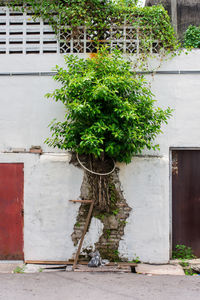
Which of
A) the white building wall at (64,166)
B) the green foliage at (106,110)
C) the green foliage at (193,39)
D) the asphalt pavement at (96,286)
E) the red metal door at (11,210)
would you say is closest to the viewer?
the asphalt pavement at (96,286)

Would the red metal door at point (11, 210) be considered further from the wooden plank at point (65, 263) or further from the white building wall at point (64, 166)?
the wooden plank at point (65, 263)

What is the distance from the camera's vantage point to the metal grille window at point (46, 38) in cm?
569

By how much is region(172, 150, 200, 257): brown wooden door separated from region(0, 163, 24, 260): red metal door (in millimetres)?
3035

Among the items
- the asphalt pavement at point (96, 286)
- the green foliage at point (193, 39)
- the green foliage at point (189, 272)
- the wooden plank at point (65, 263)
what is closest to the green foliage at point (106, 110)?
the green foliage at point (193, 39)

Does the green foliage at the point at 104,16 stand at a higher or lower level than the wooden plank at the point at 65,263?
higher

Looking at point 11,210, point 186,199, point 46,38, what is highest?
point 46,38

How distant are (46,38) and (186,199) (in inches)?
169

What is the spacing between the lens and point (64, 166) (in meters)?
5.55

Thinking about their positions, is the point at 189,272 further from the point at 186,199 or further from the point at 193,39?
the point at 193,39

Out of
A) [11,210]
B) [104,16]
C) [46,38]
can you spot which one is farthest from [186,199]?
[46,38]

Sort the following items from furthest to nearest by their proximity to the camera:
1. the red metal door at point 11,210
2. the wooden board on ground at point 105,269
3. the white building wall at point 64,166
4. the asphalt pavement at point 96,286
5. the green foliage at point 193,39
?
the green foliage at point 193,39 < the red metal door at point 11,210 < the white building wall at point 64,166 < the wooden board on ground at point 105,269 < the asphalt pavement at point 96,286

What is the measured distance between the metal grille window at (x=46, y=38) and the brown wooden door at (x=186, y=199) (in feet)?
7.52

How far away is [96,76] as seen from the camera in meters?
5.03

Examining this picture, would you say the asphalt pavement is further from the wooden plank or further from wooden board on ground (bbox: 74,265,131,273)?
→ the wooden plank
